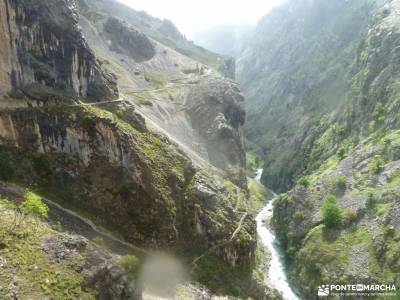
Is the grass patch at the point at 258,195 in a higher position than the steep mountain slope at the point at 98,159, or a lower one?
lower

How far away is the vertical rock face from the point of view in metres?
81.9

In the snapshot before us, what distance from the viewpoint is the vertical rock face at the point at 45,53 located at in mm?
81875

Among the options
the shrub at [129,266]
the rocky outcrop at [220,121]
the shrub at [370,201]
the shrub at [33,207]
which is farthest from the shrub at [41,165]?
the shrub at [370,201]

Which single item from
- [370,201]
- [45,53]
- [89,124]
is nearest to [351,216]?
[370,201]

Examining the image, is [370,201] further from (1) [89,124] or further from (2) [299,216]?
(1) [89,124]

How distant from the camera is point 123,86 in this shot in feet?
500

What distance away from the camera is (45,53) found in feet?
294

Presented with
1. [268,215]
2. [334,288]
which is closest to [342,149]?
[268,215]

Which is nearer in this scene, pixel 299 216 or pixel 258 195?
pixel 299 216

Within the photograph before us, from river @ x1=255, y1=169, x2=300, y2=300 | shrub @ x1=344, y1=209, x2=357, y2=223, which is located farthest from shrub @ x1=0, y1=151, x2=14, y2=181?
shrub @ x1=344, y1=209, x2=357, y2=223

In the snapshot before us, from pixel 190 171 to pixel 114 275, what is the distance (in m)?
40.7

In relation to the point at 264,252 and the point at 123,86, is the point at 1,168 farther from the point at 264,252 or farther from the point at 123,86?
the point at 123,86

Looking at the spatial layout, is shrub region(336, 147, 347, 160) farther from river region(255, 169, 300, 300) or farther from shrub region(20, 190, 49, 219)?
shrub region(20, 190, 49, 219)

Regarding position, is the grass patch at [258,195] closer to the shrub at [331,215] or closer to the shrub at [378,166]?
the shrub at [331,215]
